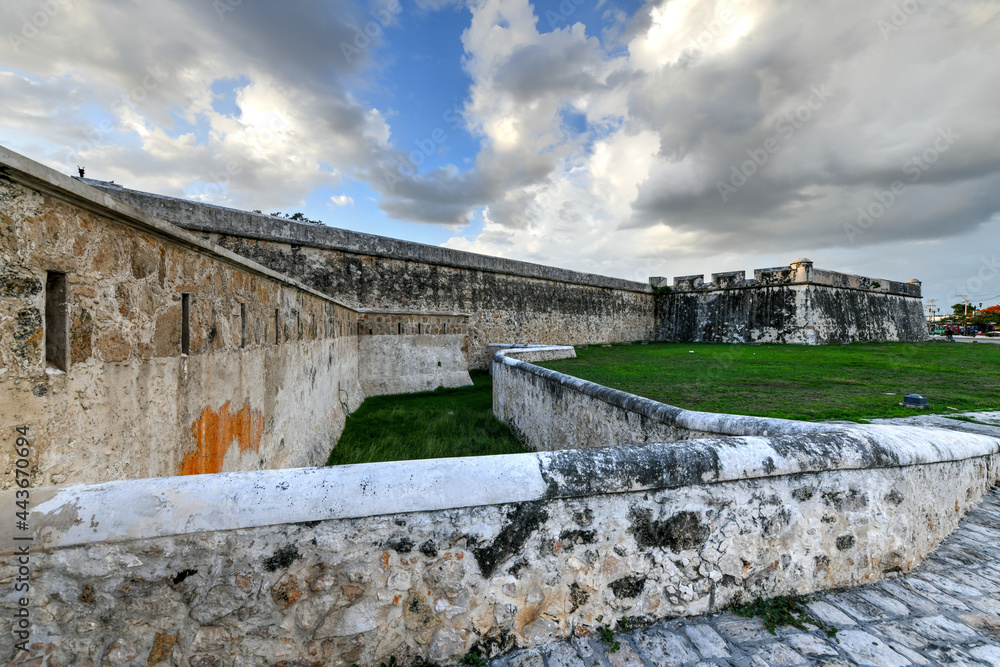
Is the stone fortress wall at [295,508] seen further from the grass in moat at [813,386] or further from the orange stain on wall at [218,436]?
the grass in moat at [813,386]

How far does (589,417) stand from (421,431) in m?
3.15

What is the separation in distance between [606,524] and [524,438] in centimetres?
486

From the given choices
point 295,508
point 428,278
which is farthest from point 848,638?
point 428,278

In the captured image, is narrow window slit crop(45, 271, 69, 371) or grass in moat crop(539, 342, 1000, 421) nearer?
narrow window slit crop(45, 271, 69, 371)

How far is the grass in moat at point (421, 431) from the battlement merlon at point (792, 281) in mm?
17076

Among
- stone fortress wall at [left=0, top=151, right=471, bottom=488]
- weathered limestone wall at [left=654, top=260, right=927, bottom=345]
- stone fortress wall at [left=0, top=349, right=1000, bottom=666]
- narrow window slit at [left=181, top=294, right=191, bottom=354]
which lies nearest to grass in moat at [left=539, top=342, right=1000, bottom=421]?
stone fortress wall at [left=0, top=349, right=1000, bottom=666]

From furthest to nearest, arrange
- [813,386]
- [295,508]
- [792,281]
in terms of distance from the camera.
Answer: [792,281] < [813,386] < [295,508]

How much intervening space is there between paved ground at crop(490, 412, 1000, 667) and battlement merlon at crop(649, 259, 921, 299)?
799 inches

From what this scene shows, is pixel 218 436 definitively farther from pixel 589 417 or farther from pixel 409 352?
pixel 409 352

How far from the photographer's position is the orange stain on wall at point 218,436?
7.60 ft

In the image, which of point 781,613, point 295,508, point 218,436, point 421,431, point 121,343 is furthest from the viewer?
point 421,431

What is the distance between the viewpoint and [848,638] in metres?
1.83

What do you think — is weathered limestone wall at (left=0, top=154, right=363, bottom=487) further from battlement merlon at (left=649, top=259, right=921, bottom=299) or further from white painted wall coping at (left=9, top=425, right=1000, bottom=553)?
battlement merlon at (left=649, top=259, right=921, bottom=299)

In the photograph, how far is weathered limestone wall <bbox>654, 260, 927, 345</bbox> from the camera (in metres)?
18.7
